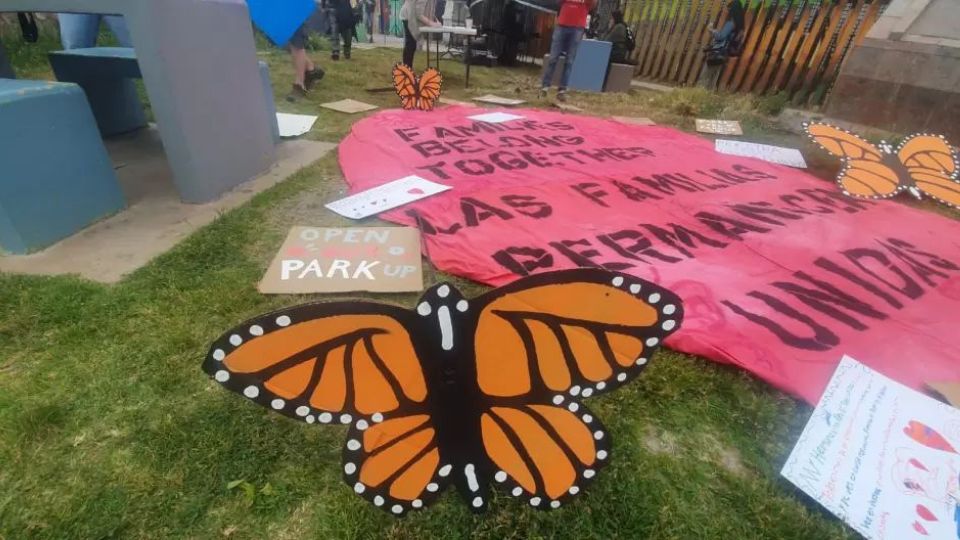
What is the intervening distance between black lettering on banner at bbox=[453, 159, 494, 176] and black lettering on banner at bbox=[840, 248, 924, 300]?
6.32 ft

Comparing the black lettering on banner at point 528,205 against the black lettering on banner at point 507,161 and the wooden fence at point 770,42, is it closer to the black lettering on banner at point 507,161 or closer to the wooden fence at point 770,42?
the black lettering on banner at point 507,161

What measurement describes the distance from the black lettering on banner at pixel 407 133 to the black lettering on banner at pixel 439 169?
1.81 ft

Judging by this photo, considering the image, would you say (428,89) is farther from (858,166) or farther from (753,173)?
(858,166)

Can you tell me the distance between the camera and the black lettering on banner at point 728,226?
224 centimetres

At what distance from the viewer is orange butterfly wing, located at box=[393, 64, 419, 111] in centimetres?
407

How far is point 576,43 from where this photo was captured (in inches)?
206

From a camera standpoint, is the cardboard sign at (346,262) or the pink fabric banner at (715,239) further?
the cardboard sign at (346,262)

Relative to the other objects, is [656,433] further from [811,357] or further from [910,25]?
[910,25]

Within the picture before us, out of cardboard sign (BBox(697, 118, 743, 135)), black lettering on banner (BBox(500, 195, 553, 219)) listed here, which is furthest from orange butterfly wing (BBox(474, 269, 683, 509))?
cardboard sign (BBox(697, 118, 743, 135))

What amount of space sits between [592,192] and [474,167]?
0.77m

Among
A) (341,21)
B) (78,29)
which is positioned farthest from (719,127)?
(341,21)

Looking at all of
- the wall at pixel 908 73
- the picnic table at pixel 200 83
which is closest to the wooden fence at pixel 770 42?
the wall at pixel 908 73

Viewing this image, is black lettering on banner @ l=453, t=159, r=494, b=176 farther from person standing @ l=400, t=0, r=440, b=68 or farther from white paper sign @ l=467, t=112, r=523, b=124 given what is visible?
person standing @ l=400, t=0, r=440, b=68

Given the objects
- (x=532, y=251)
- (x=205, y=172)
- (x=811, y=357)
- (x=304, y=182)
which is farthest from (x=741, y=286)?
(x=205, y=172)
